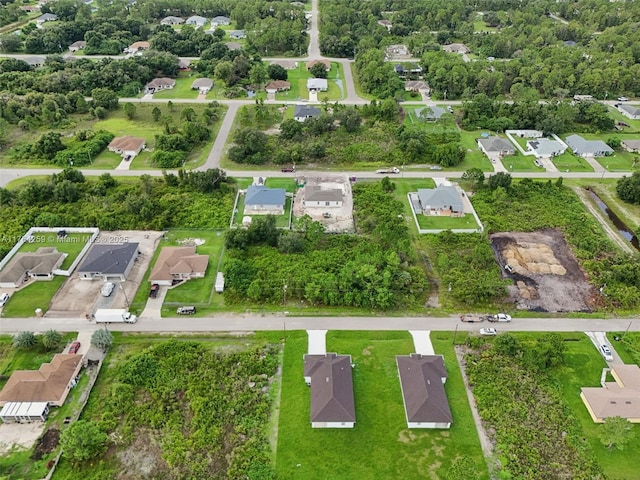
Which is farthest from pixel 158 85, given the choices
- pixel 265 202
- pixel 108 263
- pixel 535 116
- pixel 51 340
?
pixel 535 116

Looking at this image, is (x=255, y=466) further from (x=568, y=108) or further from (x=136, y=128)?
(x=568, y=108)

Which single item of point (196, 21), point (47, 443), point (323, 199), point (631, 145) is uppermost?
point (196, 21)

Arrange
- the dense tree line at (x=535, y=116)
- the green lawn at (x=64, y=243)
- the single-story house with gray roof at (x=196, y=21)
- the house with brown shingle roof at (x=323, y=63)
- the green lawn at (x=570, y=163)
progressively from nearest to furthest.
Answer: the green lawn at (x=64, y=243) < the green lawn at (x=570, y=163) < the dense tree line at (x=535, y=116) < the house with brown shingle roof at (x=323, y=63) < the single-story house with gray roof at (x=196, y=21)

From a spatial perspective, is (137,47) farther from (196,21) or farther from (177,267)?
(177,267)

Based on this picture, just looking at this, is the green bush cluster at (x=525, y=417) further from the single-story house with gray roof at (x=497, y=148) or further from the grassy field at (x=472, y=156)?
the single-story house with gray roof at (x=497, y=148)

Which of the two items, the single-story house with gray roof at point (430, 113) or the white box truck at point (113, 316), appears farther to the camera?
the single-story house with gray roof at point (430, 113)

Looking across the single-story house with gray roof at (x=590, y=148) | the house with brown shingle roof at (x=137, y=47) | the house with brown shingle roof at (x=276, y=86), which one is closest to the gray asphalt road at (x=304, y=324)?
the single-story house with gray roof at (x=590, y=148)
